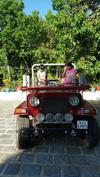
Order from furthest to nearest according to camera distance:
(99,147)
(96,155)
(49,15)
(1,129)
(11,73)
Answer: (11,73) < (49,15) < (1,129) < (99,147) < (96,155)

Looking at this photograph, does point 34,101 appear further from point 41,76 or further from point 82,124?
point 41,76

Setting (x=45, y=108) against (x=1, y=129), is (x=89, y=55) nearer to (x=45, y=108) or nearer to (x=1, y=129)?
(x=1, y=129)

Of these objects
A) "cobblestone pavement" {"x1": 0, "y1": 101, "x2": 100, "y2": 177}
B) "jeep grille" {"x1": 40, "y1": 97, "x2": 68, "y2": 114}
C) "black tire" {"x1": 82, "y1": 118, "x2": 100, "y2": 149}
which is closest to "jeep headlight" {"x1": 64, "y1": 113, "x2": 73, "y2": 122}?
"jeep grille" {"x1": 40, "y1": 97, "x2": 68, "y2": 114}

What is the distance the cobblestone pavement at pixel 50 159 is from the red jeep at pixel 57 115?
27 cm

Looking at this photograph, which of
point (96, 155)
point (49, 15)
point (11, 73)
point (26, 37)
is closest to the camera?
point (96, 155)

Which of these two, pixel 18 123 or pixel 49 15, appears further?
pixel 49 15

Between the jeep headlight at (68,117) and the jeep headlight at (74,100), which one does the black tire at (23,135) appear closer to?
the jeep headlight at (68,117)

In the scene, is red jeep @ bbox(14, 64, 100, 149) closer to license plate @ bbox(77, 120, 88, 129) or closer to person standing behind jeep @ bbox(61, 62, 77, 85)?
license plate @ bbox(77, 120, 88, 129)

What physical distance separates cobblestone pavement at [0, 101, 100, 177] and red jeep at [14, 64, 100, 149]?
268 millimetres

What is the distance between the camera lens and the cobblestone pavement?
16.1 feet

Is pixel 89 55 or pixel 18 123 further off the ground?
A: pixel 89 55

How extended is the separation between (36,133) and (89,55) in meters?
8.47

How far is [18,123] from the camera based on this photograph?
6125mm

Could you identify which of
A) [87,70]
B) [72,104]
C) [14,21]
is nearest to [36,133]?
[72,104]
